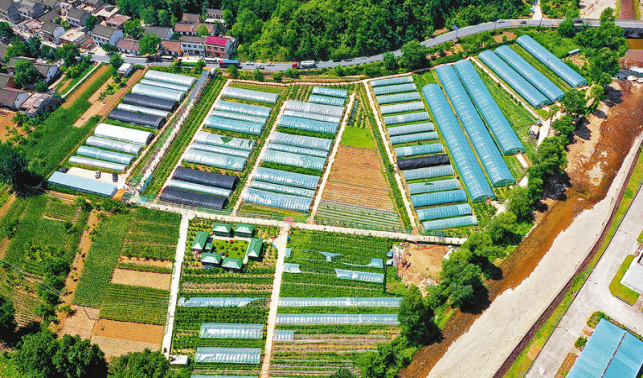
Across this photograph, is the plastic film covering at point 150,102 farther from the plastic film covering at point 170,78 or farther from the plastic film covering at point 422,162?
the plastic film covering at point 422,162

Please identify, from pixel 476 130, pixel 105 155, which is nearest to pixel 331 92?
pixel 476 130

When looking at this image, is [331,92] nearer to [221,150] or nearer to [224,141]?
[224,141]

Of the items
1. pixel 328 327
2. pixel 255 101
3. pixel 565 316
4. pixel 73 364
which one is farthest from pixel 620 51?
pixel 73 364

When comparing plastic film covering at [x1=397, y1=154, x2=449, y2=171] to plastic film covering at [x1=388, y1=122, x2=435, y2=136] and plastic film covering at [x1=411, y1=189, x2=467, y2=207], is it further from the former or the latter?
plastic film covering at [x1=388, y1=122, x2=435, y2=136]

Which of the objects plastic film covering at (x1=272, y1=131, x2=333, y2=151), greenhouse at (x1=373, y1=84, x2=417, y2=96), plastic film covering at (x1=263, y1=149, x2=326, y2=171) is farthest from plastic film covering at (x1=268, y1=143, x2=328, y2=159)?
greenhouse at (x1=373, y1=84, x2=417, y2=96)

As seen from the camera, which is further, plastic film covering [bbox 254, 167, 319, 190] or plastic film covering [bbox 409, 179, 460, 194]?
plastic film covering [bbox 254, 167, 319, 190]

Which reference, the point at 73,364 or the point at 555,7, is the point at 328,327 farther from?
the point at 555,7
